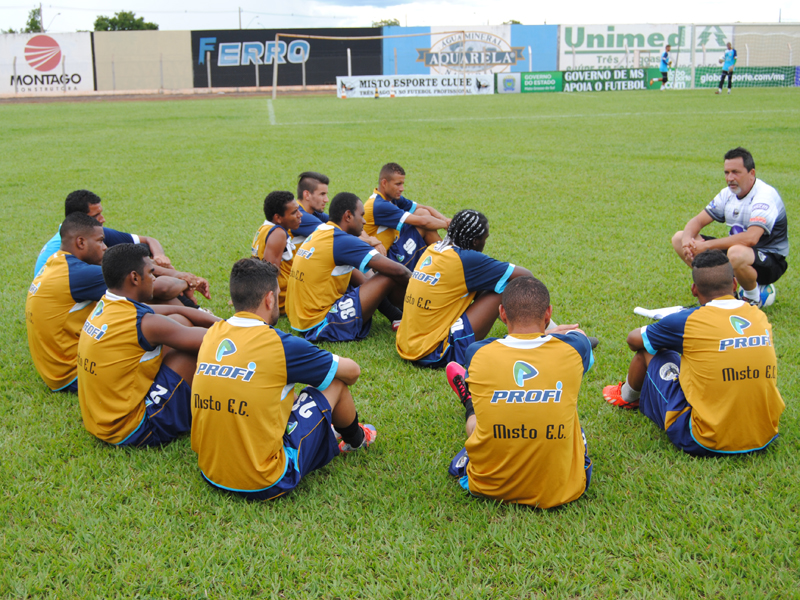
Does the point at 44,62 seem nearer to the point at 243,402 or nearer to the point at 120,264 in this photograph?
the point at 120,264

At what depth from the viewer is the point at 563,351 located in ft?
10.9

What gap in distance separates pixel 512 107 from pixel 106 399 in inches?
1012

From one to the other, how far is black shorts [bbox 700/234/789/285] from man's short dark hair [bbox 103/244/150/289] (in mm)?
5714

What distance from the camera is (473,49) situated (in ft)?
169

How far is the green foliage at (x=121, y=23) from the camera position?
63469 millimetres

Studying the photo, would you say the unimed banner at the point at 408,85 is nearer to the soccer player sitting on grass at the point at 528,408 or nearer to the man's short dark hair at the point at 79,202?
the man's short dark hair at the point at 79,202

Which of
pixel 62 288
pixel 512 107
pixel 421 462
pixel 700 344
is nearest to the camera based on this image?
pixel 700 344

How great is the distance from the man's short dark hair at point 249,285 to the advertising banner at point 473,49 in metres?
50.4

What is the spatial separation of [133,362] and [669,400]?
335cm

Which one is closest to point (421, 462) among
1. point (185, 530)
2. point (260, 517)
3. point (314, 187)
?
point (260, 517)

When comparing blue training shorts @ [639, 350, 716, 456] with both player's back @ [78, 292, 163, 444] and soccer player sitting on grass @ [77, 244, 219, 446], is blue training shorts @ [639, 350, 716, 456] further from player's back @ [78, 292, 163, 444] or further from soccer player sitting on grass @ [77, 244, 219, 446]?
player's back @ [78, 292, 163, 444]

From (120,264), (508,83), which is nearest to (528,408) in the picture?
(120,264)

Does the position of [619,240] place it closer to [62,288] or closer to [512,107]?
[62,288]

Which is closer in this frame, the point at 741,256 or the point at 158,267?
the point at 158,267
